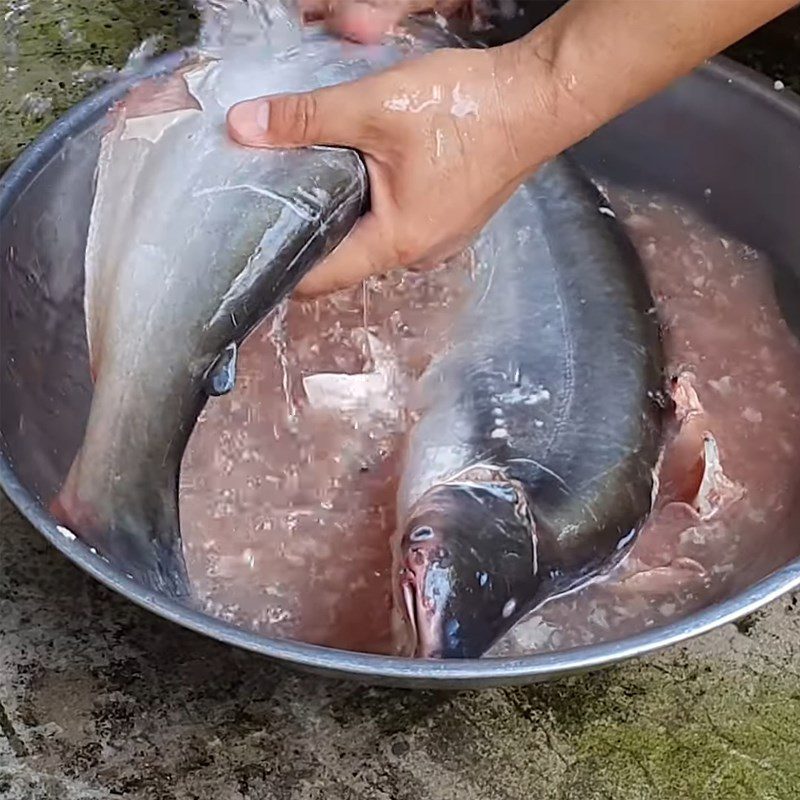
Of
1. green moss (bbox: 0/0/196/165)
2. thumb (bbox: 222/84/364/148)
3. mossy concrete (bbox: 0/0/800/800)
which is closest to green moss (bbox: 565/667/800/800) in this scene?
mossy concrete (bbox: 0/0/800/800)

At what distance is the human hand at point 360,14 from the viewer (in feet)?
3.34

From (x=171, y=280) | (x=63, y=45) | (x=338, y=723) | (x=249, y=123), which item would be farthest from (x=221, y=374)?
(x=63, y=45)

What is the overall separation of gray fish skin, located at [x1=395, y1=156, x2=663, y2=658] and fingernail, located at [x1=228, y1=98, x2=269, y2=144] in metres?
0.27

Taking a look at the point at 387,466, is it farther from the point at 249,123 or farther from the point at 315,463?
the point at 249,123

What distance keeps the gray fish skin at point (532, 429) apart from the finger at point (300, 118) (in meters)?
0.23

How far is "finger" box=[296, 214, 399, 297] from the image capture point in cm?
95

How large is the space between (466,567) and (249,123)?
13.6 inches

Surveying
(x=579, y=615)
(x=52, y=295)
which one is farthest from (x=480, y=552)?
(x=52, y=295)

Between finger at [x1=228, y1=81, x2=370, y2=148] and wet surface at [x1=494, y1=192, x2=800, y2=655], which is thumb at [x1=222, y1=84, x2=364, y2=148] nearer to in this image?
finger at [x1=228, y1=81, x2=370, y2=148]

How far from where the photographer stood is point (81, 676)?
95 centimetres

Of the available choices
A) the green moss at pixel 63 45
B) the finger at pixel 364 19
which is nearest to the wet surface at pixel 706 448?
the finger at pixel 364 19

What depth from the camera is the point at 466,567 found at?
81 cm

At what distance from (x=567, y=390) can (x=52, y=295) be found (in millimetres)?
438

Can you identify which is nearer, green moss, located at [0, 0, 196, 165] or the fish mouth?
the fish mouth
